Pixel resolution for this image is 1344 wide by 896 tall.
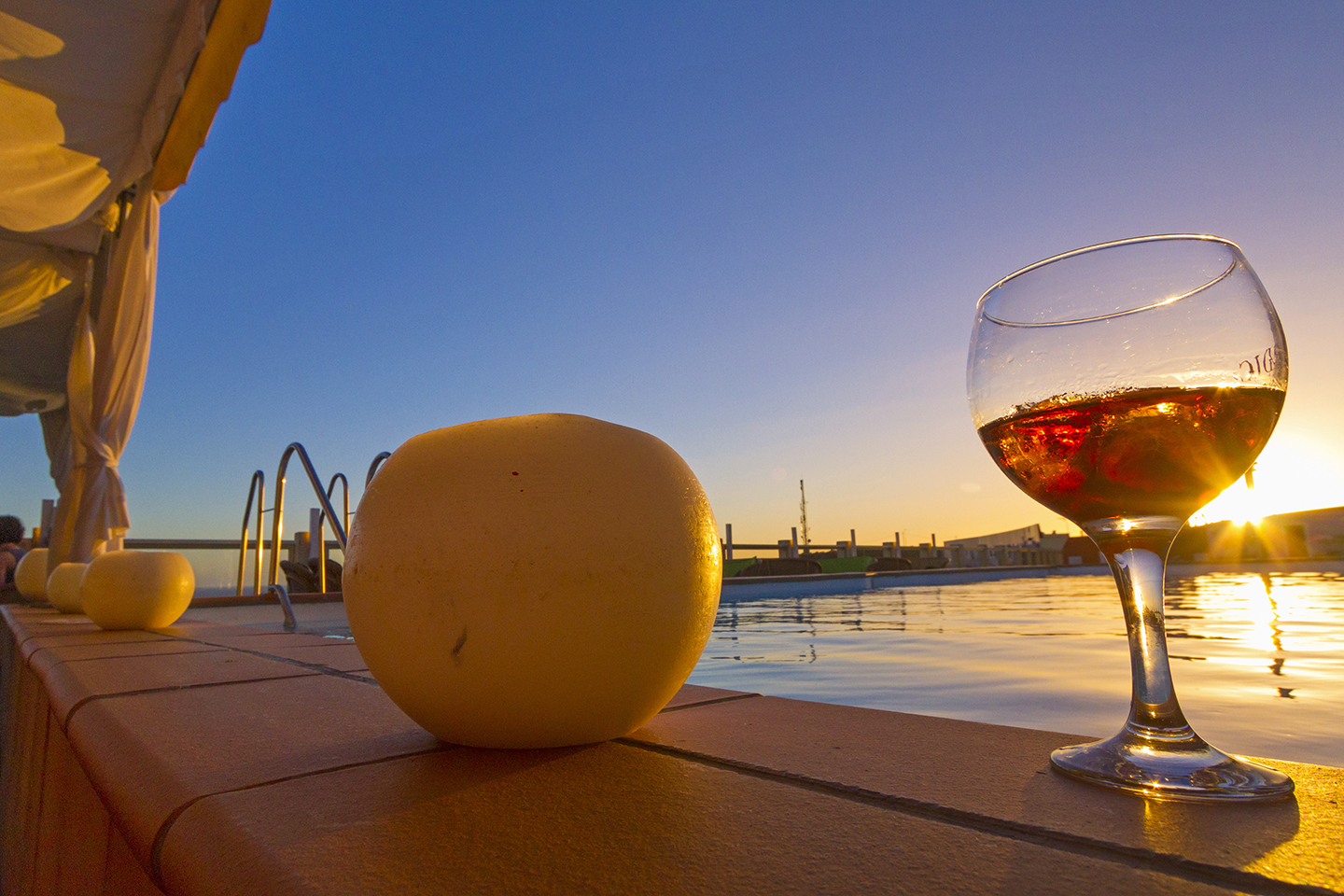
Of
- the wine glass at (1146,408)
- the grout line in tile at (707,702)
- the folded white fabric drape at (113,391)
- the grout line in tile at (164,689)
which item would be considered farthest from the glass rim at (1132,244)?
the folded white fabric drape at (113,391)

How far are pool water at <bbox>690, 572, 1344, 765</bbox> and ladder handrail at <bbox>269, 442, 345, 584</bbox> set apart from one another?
2.68m

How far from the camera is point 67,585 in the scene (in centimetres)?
423

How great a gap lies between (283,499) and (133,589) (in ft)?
9.36

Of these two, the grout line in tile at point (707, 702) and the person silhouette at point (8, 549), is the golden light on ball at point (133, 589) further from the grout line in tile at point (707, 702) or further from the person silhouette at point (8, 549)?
the person silhouette at point (8, 549)

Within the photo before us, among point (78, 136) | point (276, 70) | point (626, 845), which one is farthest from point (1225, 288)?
point (276, 70)

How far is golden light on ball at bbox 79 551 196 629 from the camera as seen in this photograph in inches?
116

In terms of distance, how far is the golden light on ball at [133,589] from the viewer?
294 centimetres

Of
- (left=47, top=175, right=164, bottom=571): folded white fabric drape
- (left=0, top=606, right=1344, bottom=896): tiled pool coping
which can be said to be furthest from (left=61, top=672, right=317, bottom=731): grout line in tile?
(left=47, top=175, right=164, bottom=571): folded white fabric drape

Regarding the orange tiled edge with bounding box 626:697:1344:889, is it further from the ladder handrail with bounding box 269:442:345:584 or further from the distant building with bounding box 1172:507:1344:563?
the distant building with bounding box 1172:507:1344:563

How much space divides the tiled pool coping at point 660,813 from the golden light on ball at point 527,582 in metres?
0.07

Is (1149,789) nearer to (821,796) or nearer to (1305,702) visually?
(821,796)

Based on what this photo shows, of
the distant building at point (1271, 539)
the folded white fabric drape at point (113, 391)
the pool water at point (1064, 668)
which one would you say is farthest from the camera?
the distant building at point (1271, 539)

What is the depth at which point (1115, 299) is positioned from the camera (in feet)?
2.15

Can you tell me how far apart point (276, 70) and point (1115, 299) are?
8.98 m
